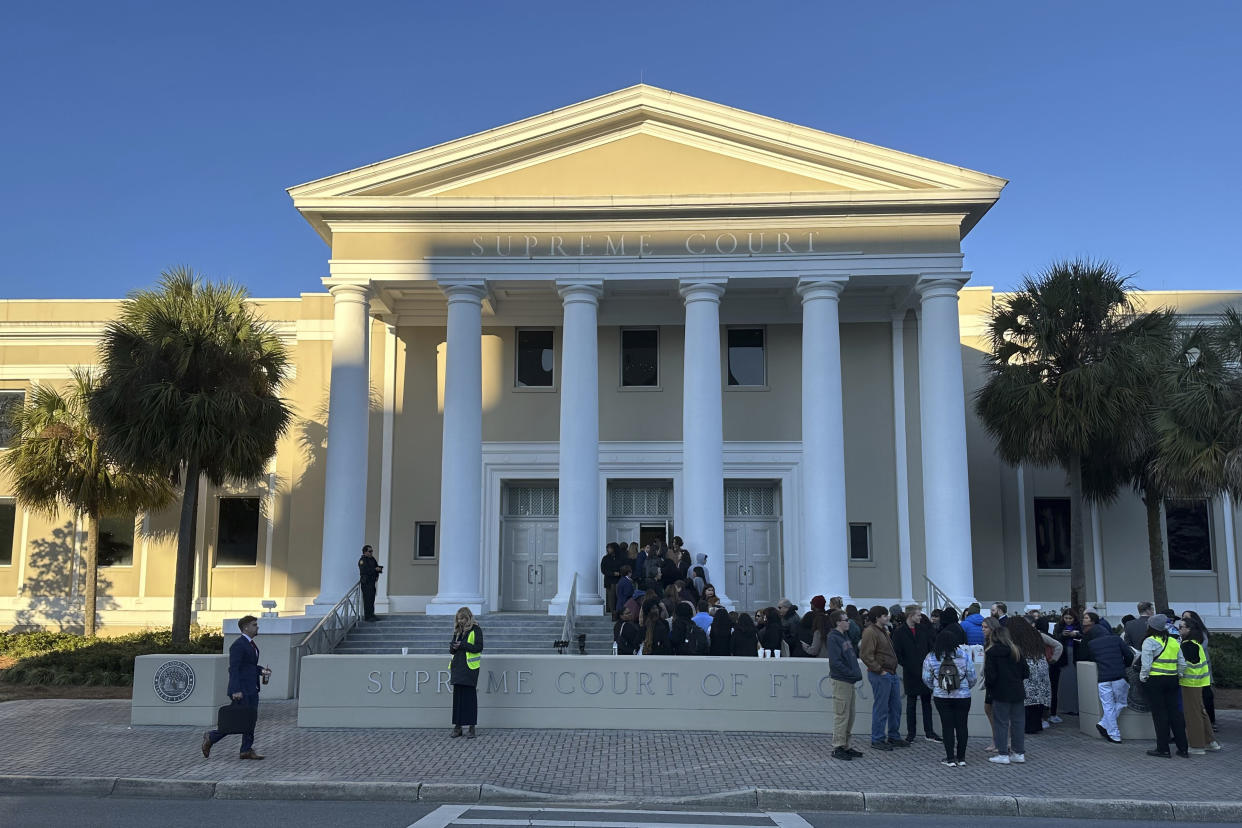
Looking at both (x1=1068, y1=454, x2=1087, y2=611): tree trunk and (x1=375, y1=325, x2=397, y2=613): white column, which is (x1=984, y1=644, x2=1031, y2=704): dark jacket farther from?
(x1=375, y1=325, x2=397, y2=613): white column

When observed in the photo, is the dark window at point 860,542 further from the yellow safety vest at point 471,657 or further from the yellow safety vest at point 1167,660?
the yellow safety vest at point 471,657

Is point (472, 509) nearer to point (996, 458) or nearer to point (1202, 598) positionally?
point (996, 458)

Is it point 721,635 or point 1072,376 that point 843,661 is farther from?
point 1072,376

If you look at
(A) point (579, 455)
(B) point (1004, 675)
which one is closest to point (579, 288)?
(A) point (579, 455)

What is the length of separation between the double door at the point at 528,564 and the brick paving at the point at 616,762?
35.6 feet

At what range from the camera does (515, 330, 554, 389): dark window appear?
85.6 ft

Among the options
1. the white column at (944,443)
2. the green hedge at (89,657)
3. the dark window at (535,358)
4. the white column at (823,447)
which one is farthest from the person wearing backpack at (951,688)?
the dark window at (535,358)

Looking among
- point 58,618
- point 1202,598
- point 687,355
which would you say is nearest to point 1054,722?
point 687,355

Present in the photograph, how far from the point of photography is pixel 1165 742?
12.9 m

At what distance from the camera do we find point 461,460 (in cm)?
2217

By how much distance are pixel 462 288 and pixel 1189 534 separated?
19.0 m

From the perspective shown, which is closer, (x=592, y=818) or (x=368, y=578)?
(x=592, y=818)

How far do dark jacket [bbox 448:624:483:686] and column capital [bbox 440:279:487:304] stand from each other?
10761mm

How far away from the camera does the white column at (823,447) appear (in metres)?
21.8
